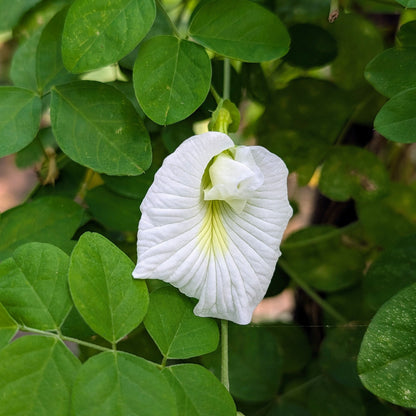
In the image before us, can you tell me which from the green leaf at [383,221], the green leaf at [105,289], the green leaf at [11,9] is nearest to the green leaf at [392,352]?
the green leaf at [105,289]

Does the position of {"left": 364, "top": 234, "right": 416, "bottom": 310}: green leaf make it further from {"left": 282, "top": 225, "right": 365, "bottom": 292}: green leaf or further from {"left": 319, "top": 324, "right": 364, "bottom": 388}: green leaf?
{"left": 282, "top": 225, "right": 365, "bottom": 292}: green leaf

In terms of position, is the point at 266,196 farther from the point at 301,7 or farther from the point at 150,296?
the point at 301,7

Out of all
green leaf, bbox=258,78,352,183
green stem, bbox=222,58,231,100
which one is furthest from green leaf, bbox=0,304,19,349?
green leaf, bbox=258,78,352,183

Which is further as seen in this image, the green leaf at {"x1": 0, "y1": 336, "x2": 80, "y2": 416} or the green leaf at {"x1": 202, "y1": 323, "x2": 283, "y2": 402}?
the green leaf at {"x1": 202, "y1": 323, "x2": 283, "y2": 402}

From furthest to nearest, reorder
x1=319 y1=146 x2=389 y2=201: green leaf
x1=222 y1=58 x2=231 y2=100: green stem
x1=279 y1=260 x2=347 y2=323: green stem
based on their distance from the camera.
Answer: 1. x1=279 y1=260 x2=347 y2=323: green stem
2. x1=319 y1=146 x2=389 y2=201: green leaf
3. x1=222 y1=58 x2=231 y2=100: green stem

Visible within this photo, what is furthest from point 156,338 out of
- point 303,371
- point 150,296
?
point 303,371
